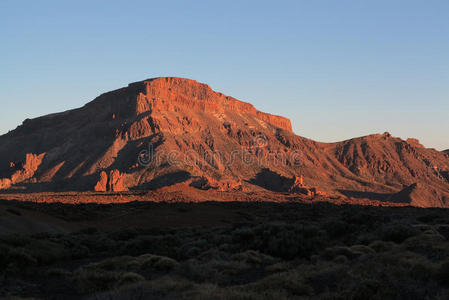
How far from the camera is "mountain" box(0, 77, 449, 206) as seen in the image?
109 metres

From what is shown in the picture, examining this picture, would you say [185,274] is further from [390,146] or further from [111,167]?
[390,146]

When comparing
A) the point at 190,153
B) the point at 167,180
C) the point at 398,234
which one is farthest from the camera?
the point at 190,153

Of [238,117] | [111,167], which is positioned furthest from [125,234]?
[238,117]

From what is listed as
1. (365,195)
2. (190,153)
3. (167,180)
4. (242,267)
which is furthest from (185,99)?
(242,267)

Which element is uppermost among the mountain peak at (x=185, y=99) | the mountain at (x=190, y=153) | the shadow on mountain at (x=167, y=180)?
the mountain peak at (x=185, y=99)

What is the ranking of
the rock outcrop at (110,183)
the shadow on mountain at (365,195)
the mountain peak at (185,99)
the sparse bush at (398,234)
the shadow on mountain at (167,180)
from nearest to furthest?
the sparse bush at (398,234) < the rock outcrop at (110,183) < the shadow on mountain at (167,180) < the shadow on mountain at (365,195) < the mountain peak at (185,99)

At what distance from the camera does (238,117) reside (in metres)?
169

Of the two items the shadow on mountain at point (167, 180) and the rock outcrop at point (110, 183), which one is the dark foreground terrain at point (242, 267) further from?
the shadow on mountain at point (167, 180)

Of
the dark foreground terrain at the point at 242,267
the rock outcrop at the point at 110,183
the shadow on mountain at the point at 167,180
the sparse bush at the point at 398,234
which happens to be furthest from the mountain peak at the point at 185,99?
the sparse bush at the point at 398,234

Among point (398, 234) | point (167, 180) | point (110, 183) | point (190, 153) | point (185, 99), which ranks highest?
point (185, 99)

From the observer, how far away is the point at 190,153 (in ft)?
401

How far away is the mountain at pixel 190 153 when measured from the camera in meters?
109

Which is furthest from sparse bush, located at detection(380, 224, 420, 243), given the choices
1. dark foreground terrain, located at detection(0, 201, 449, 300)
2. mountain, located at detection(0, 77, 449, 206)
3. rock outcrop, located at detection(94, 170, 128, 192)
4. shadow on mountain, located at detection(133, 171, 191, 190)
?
rock outcrop, located at detection(94, 170, 128, 192)

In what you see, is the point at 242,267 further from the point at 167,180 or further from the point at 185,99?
the point at 185,99
